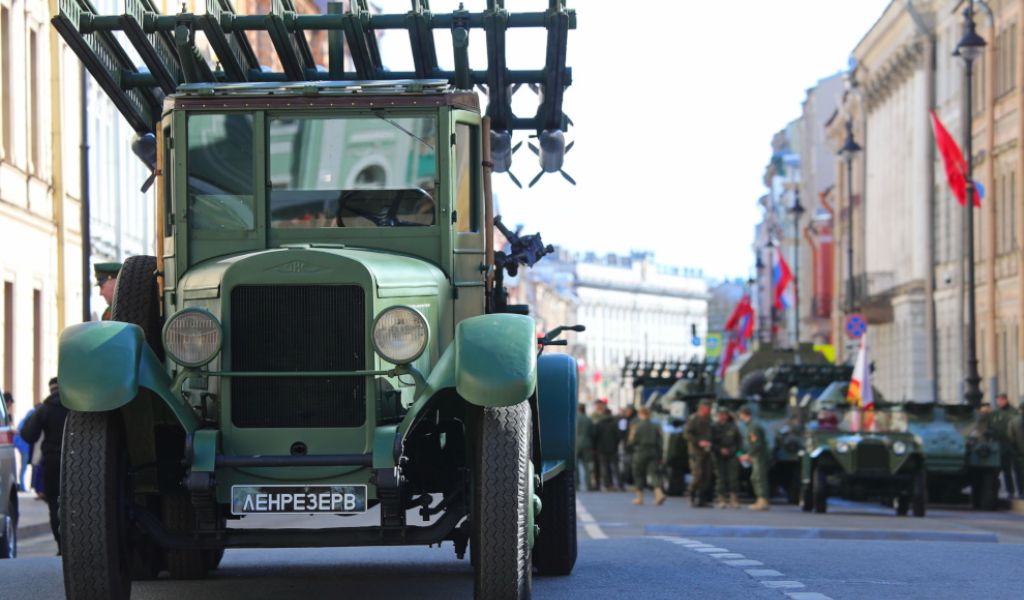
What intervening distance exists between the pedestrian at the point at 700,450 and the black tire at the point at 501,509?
23.3 metres

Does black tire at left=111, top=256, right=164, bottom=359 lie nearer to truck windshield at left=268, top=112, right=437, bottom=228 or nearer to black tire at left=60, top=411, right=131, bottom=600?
truck windshield at left=268, top=112, right=437, bottom=228

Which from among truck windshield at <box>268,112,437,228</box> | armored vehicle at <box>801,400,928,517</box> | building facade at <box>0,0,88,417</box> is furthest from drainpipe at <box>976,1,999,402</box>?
truck windshield at <box>268,112,437,228</box>

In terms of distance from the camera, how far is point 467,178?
40.7ft

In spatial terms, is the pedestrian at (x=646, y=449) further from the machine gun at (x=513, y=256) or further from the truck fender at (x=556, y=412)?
the truck fender at (x=556, y=412)

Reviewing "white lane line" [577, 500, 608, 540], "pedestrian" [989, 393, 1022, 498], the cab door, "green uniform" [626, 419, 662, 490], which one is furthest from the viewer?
"green uniform" [626, 419, 662, 490]

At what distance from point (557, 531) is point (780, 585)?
150cm

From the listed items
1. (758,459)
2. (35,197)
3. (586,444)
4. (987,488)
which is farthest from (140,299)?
(586,444)

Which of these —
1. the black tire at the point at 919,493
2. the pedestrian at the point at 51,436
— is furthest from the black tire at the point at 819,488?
the pedestrian at the point at 51,436

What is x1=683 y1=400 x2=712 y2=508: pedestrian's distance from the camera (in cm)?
3388

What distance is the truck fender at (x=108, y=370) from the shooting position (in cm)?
1054

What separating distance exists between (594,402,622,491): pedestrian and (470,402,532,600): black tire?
108ft

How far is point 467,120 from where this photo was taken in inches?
488

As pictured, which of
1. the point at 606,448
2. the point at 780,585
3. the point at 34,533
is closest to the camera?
the point at 780,585

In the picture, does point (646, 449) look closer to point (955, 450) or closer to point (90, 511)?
point (955, 450)
